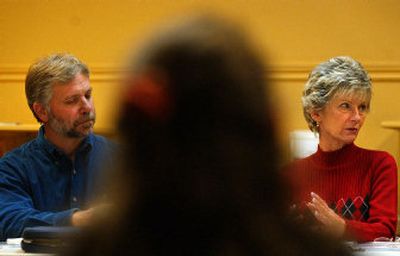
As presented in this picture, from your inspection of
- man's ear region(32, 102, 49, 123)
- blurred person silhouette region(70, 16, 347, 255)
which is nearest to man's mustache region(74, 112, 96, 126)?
man's ear region(32, 102, 49, 123)

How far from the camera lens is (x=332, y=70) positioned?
271 cm

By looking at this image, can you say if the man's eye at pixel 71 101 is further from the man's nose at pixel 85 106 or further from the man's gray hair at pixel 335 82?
the man's gray hair at pixel 335 82

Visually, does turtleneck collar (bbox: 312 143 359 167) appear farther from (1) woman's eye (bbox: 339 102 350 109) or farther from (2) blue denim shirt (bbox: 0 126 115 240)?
(2) blue denim shirt (bbox: 0 126 115 240)

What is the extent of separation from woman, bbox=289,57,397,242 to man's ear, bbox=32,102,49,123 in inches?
36.3

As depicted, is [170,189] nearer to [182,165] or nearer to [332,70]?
[182,165]

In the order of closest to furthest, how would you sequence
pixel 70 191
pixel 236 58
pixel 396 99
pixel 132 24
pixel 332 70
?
1. pixel 236 58
2. pixel 70 191
3. pixel 332 70
4. pixel 396 99
5. pixel 132 24

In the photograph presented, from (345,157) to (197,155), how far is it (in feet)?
7.10

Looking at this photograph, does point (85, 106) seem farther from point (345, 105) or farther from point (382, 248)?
point (382, 248)

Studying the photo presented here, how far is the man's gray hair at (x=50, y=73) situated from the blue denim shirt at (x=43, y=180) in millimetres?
142

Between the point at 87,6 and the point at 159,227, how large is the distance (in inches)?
164

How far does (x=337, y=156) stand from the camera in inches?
108

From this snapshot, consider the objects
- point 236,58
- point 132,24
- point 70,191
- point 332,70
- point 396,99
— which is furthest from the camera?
point 132,24

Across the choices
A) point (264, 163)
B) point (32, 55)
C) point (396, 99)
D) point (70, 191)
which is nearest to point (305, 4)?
point (396, 99)

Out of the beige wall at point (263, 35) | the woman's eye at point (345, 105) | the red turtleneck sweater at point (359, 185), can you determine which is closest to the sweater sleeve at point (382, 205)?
the red turtleneck sweater at point (359, 185)
